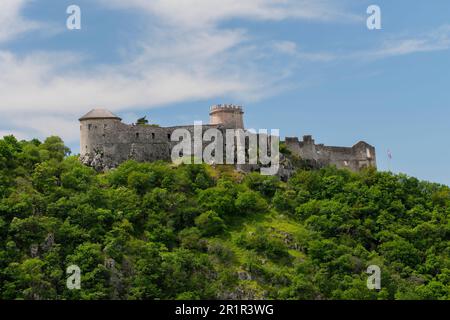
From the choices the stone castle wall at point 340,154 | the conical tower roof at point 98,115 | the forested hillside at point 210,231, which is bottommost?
the forested hillside at point 210,231

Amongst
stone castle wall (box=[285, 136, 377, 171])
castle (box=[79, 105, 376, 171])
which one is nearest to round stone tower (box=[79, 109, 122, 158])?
castle (box=[79, 105, 376, 171])

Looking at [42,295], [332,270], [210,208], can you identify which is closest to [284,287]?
[332,270]

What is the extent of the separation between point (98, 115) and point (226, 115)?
1339 cm

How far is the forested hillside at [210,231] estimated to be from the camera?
93000mm

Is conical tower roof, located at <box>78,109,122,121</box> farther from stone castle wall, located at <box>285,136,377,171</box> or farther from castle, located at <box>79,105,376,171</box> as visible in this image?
stone castle wall, located at <box>285,136,377,171</box>

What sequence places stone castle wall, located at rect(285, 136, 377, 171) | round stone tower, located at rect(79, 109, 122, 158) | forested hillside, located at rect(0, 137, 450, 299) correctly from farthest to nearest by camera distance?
stone castle wall, located at rect(285, 136, 377, 171) < round stone tower, located at rect(79, 109, 122, 158) < forested hillside, located at rect(0, 137, 450, 299)

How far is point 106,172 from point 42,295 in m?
23.9

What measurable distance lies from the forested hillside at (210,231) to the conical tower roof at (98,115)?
3974 mm

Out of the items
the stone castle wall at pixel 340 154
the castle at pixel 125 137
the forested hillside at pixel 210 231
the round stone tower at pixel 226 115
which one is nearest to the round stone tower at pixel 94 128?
the castle at pixel 125 137

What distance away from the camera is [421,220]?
359 ft

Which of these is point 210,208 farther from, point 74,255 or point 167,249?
point 74,255

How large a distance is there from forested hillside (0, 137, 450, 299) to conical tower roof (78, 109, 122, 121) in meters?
3.97

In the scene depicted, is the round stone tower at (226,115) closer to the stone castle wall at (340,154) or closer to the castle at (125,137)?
the castle at (125,137)

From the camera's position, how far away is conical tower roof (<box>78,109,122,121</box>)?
11050cm
